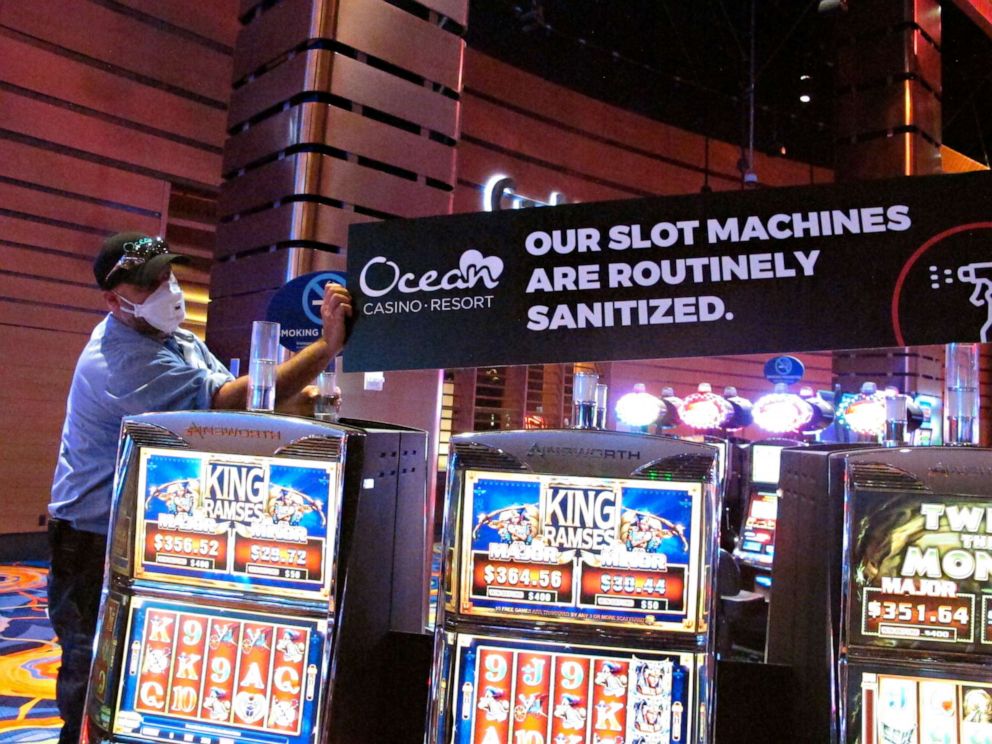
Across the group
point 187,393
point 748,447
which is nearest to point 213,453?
point 187,393

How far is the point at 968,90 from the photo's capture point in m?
9.26

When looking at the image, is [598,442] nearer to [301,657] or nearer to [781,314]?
[781,314]

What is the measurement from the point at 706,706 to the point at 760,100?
32.9 ft

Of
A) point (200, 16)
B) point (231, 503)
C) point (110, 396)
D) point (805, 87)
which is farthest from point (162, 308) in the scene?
point (805, 87)

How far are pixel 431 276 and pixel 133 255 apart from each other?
0.75 meters

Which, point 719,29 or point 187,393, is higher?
point 719,29

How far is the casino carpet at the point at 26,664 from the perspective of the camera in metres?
3.12

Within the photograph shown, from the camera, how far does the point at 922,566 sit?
1504 mm

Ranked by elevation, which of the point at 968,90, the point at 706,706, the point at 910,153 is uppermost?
the point at 968,90

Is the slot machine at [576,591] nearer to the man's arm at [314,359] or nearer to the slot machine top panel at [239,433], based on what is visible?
the slot machine top panel at [239,433]

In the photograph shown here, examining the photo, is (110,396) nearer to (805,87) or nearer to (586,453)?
(586,453)

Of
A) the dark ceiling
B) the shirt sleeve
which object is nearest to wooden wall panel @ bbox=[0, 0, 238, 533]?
the dark ceiling

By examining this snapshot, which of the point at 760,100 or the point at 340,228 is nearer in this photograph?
the point at 340,228

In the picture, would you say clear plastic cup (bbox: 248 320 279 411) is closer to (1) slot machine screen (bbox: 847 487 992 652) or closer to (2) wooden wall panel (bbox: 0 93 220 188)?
(1) slot machine screen (bbox: 847 487 992 652)
